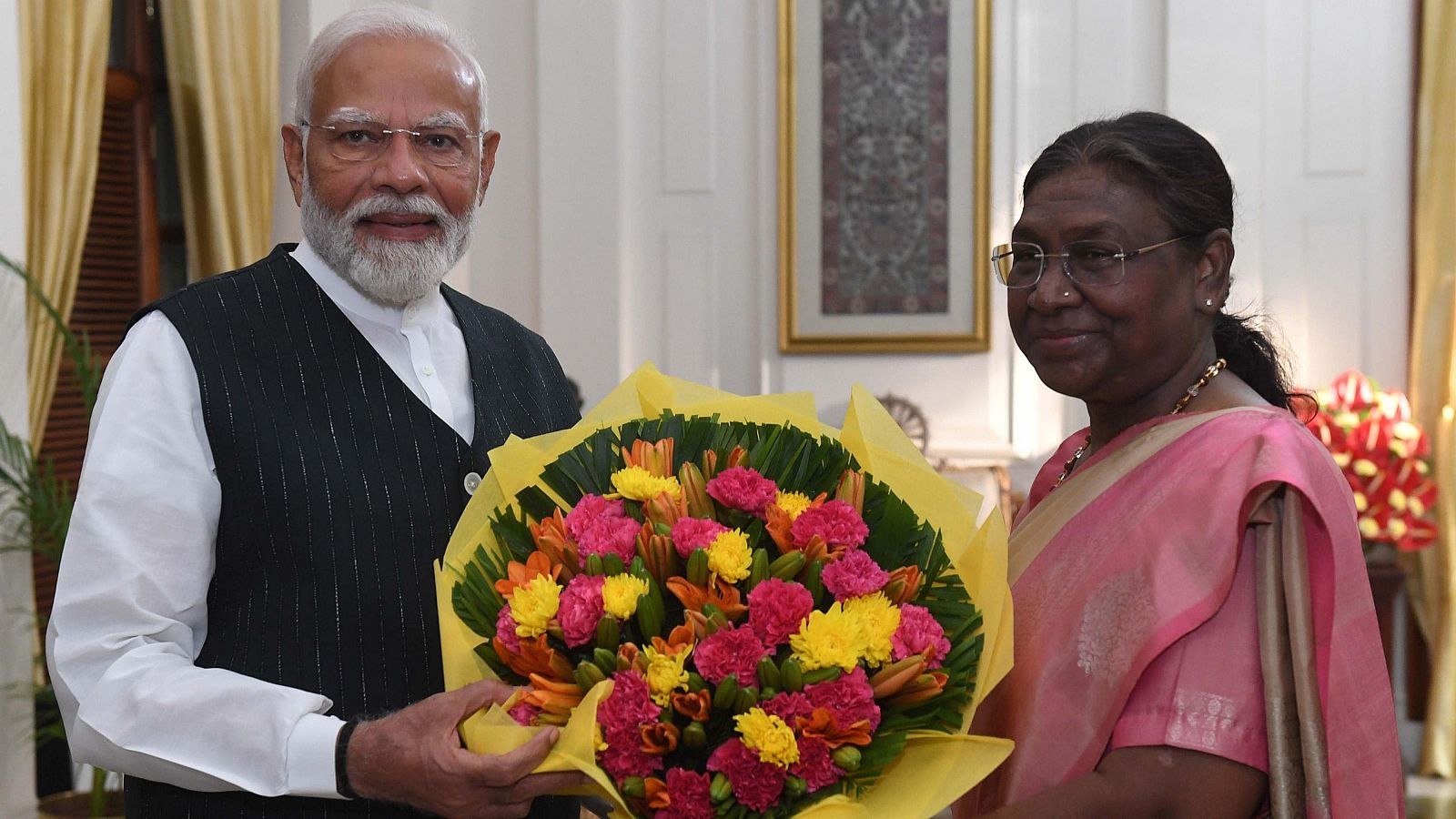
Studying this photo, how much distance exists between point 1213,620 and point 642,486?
640 mm

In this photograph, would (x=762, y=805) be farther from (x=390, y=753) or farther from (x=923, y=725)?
(x=390, y=753)

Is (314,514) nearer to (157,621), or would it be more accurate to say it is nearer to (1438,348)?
(157,621)

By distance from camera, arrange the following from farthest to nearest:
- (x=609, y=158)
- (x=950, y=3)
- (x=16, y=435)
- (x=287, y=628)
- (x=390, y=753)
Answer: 1. (x=609, y=158)
2. (x=950, y=3)
3. (x=16, y=435)
4. (x=287, y=628)
5. (x=390, y=753)

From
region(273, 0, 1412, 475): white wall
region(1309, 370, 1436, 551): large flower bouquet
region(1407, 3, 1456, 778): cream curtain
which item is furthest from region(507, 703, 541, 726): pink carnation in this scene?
region(1407, 3, 1456, 778): cream curtain

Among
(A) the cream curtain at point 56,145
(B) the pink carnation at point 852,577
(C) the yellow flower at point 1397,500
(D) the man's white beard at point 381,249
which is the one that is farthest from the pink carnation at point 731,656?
(C) the yellow flower at point 1397,500

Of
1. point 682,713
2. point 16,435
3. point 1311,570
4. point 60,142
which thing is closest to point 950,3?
point 60,142

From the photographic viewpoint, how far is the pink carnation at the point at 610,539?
1248 mm

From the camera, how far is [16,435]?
10.7ft

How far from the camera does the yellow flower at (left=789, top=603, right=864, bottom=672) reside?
117 centimetres

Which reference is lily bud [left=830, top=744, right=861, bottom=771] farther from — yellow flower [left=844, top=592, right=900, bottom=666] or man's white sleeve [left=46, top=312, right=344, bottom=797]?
man's white sleeve [left=46, top=312, right=344, bottom=797]

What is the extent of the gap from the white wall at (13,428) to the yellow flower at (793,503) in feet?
8.89

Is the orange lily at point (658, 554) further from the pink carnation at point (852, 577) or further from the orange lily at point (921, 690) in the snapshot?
the orange lily at point (921, 690)

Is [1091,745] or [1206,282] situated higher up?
[1206,282]

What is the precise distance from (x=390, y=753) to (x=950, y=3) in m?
4.56
